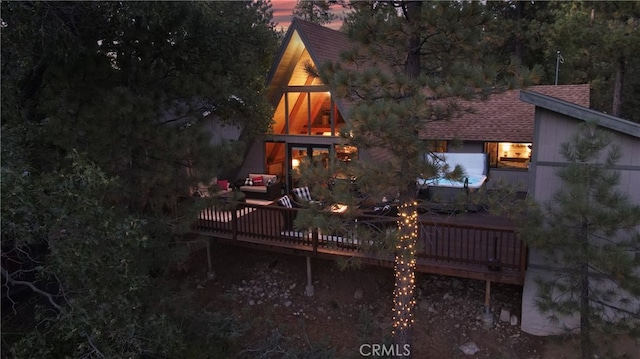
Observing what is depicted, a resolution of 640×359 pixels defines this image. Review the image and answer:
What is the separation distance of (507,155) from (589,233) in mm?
7651

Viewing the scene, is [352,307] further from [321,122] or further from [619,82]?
[619,82]

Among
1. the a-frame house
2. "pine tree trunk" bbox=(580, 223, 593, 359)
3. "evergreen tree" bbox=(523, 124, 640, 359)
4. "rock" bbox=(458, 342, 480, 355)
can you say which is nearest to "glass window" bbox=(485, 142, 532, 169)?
the a-frame house

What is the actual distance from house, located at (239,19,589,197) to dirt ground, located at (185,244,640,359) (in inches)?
108

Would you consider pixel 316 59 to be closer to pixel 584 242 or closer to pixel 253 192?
pixel 253 192

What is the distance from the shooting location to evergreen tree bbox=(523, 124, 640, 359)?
17.6 feet

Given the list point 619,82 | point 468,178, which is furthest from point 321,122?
point 619,82

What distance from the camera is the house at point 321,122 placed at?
11.1 meters

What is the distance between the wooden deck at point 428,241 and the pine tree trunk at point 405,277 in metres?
0.20

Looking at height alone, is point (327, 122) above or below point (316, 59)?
below

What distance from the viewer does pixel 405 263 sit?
21.2 ft

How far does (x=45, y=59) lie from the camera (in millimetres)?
7082

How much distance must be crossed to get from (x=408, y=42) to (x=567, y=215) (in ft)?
9.88

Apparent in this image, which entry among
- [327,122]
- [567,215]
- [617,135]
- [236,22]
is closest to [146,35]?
[236,22]

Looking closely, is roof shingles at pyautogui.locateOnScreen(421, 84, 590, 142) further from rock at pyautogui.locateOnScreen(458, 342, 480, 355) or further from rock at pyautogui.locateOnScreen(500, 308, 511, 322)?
rock at pyautogui.locateOnScreen(458, 342, 480, 355)
